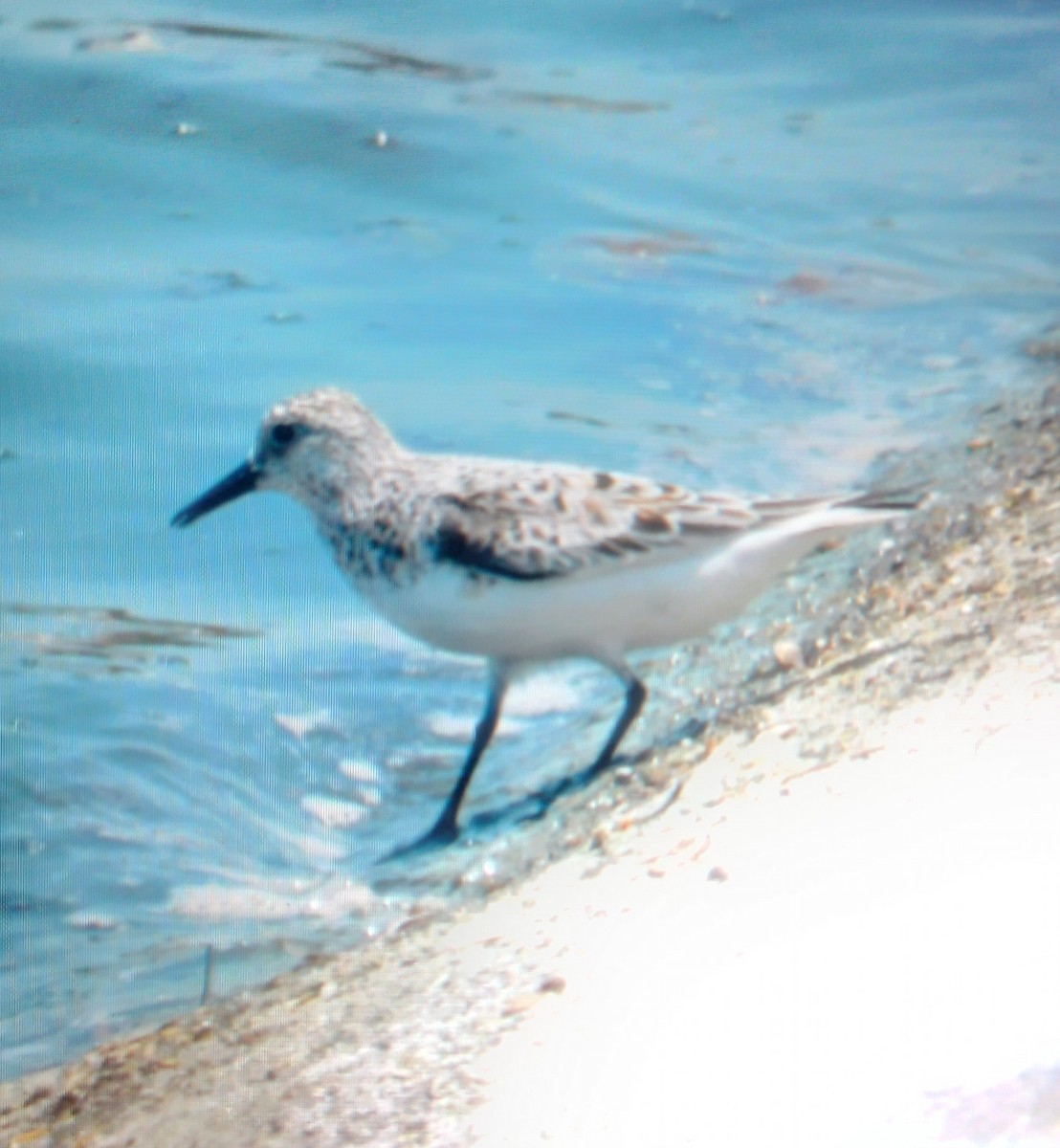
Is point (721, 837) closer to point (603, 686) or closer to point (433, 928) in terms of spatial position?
point (433, 928)

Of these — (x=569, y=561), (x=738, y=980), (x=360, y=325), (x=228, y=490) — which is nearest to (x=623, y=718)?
(x=569, y=561)

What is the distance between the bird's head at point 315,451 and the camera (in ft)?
16.2

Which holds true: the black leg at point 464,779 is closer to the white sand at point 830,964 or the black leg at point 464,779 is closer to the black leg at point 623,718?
the black leg at point 623,718

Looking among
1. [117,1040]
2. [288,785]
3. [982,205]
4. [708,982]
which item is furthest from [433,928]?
[982,205]

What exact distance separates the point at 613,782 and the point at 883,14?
859 cm

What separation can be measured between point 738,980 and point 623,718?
1946 mm

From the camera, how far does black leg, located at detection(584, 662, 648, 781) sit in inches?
177

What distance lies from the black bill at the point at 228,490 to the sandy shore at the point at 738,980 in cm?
181

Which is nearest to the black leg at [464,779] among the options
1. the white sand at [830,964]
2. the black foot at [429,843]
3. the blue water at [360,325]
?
the black foot at [429,843]

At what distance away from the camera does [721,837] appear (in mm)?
3285

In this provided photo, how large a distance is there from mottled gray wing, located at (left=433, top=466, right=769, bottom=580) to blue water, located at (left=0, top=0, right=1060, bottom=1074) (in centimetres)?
85

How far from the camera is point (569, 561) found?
4379 mm

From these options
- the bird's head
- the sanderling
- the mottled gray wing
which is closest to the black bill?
the bird's head

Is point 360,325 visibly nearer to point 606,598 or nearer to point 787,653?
point 787,653
